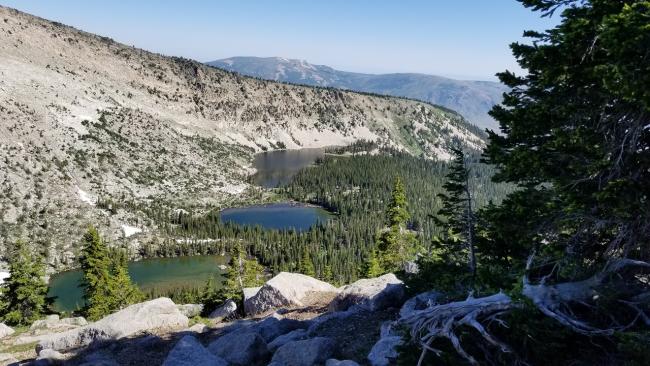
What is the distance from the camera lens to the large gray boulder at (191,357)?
1806 cm

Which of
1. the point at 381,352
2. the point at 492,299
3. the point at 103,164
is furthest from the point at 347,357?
the point at 103,164

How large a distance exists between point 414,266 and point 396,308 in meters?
16.0

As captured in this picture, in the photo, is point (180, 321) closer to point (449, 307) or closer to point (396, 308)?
point (396, 308)

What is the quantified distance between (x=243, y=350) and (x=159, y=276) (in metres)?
110

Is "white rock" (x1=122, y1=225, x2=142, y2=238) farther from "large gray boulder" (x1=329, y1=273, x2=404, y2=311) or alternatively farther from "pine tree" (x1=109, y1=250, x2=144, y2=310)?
"large gray boulder" (x1=329, y1=273, x2=404, y2=311)

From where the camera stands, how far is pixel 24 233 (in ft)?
391

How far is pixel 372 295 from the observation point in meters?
26.8

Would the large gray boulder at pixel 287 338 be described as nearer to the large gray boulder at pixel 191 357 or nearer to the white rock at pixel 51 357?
the large gray boulder at pixel 191 357

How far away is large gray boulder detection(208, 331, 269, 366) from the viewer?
19469 millimetres

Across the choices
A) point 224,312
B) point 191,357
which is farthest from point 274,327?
point 224,312

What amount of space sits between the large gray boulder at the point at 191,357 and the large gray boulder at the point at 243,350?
82 cm

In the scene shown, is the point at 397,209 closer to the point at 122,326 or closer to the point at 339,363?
the point at 122,326

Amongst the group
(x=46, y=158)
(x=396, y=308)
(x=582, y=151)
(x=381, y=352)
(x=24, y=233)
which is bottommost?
(x=24, y=233)

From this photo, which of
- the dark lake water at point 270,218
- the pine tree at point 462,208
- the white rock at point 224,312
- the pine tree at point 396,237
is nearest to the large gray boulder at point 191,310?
the white rock at point 224,312
